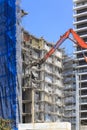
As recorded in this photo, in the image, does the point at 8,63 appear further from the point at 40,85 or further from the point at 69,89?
the point at 69,89

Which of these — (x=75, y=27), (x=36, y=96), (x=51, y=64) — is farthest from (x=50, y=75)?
(x=75, y=27)

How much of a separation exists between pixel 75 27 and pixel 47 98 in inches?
978

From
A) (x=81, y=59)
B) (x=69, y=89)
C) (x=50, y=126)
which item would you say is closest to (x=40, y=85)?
(x=69, y=89)

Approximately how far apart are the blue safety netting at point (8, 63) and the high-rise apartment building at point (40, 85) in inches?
639

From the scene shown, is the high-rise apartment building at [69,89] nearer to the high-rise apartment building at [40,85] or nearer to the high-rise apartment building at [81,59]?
the high-rise apartment building at [40,85]

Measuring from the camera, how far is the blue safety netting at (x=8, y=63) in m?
60.7

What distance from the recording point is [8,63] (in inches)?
2451

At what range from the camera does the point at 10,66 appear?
61844 mm

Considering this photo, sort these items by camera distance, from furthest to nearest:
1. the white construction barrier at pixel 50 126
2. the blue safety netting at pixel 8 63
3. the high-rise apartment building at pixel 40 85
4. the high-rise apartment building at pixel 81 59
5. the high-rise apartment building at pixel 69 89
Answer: the high-rise apartment building at pixel 81 59 → the high-rise apartment building at pixel 69 89 → the high-rise apartment building at pixel 40 85 → the blue safety netting at pixel 8 63 → the white construction barrier at pixel 50 126

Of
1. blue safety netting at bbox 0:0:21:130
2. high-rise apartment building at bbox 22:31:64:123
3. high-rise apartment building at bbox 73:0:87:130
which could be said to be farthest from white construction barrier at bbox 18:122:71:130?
high-rise apartment building at bbox 73:0:87:130

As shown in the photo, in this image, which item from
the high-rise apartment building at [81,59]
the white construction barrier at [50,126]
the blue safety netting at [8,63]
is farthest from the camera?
the high-rise apartment building at [81,59]

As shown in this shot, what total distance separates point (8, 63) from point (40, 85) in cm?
2369

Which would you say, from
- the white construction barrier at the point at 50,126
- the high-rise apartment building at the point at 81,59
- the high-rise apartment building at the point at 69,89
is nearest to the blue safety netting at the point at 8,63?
the white construction barrier at the point at 50,126

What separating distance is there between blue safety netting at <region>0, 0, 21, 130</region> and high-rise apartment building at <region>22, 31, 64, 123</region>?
16.2 metres
